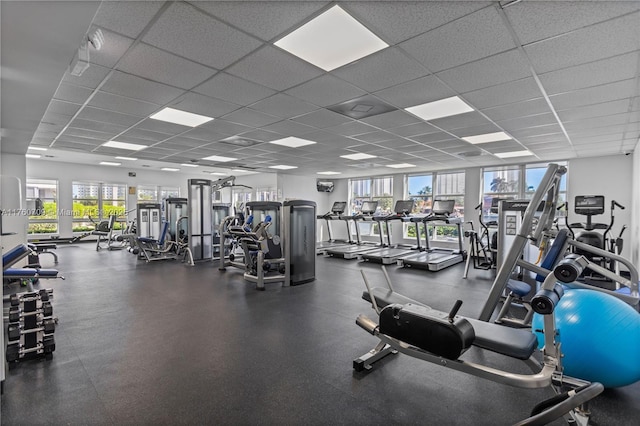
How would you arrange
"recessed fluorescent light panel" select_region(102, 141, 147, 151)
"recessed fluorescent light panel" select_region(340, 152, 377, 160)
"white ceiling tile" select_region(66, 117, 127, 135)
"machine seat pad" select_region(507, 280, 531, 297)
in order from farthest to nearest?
1. "recessed fluorescent light panel" select_region(340, 152, 377, 160)
2. "recessed fluorescent light panel" select_region(102, 141, 147, 151)
3. "white ceiling tile" select_region(66, 117, 127, 135)
4. "machine seat pad" select_region(507, 280, 531, 297)

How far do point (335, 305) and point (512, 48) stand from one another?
3.38 metres

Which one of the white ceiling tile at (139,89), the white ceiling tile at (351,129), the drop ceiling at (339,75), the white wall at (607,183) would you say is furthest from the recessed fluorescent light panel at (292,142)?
the white wall at (607,183)

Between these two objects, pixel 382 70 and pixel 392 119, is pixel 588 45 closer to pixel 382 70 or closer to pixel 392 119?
pixel 382 70

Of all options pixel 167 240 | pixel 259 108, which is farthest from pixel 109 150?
pixel 259 108

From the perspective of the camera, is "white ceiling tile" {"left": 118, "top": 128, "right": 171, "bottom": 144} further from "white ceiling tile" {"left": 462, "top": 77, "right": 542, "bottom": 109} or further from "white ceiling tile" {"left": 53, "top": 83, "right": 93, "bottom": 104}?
"white ceiling tile" {"left": 462, "top": 77, "right": 542, "bottom": 109}

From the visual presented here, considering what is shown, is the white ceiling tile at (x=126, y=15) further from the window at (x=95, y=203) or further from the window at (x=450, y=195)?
the window at (x=95, y=203)

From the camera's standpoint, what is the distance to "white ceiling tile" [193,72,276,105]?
3.28m

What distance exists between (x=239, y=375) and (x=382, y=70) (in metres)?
3.00

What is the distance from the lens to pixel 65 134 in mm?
5617

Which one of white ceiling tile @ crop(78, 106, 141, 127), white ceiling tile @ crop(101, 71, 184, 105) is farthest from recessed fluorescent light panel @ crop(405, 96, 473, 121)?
white ceiling tile @ crop(78, 106, 141, 127)

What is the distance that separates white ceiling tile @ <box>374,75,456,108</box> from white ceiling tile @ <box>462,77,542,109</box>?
319 mm

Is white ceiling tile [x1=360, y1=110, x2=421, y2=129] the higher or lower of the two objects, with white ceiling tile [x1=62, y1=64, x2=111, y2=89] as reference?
lower

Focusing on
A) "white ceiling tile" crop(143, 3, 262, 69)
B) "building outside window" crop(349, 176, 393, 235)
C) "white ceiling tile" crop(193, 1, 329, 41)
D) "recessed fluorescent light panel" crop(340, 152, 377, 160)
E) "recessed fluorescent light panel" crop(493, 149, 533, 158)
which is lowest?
"building outside window" crop(349, 176, 393, 235)

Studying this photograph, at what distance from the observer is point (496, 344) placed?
1789 millimetres
